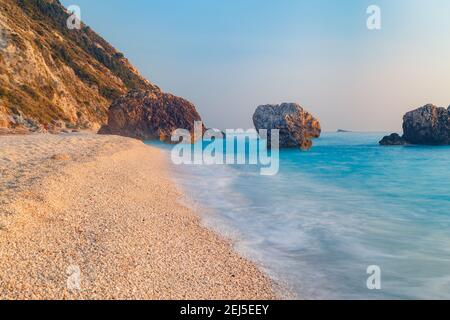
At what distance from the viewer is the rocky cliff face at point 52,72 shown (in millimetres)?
53094

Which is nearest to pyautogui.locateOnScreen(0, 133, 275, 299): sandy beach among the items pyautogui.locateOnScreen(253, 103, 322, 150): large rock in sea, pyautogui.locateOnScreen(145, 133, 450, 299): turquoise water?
pyautogui.locateOnScreen(145, 133, 450, 299): turquoise water

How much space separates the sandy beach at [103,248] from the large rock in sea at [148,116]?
64015 millimetres

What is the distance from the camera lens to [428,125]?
77562 mm

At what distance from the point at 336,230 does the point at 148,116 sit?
242ft

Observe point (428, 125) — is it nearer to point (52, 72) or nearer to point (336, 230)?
point (336, 230)

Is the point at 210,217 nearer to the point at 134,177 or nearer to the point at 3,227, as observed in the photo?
the point at 134,177

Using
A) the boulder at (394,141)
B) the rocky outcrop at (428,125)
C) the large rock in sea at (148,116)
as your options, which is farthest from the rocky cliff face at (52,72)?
the rocky outcrop at (428,125)

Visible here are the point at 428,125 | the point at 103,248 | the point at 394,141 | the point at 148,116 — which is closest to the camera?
the point at 103,248

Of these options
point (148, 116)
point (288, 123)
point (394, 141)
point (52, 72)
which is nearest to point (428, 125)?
point (394, 141)

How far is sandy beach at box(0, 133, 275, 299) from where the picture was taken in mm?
6605

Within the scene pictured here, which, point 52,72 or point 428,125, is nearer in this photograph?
point 52,72

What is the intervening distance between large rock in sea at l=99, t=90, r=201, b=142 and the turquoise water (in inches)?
2203

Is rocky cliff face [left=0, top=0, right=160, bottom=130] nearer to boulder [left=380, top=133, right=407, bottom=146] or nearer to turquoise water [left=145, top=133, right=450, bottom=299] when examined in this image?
turquoise water [left=145, top=133, right=450, bottom=299]

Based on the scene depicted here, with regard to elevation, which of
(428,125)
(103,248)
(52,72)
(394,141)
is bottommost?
(103,248)
